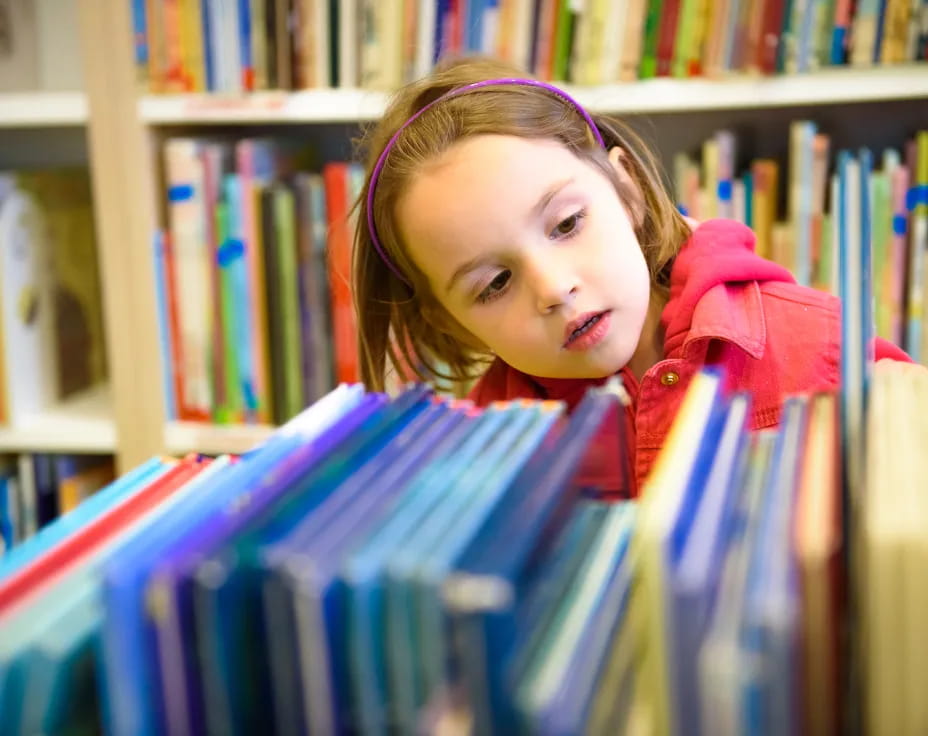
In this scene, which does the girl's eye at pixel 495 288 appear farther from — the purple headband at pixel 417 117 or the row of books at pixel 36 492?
the row of books at pixel 36 492

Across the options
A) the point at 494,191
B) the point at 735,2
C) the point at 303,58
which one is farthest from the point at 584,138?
the point at 303,58

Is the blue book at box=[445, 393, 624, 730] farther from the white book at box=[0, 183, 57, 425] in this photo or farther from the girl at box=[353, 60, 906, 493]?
the white book at box=[0, 183, 57, 425]

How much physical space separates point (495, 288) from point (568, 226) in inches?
3.4

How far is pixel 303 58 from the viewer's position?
1.34m

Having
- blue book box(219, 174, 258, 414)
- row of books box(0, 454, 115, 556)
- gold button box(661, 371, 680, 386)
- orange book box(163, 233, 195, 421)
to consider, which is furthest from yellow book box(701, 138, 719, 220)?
row of books box(0, 454, 115, 556)

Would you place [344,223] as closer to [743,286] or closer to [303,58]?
[303,58]

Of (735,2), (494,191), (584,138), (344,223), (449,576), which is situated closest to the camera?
(449,576)

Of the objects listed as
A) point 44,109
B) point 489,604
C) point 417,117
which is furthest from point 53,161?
point 489,604

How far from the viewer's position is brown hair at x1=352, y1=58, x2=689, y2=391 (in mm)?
886

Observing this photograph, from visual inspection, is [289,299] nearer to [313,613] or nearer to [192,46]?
[192,46]

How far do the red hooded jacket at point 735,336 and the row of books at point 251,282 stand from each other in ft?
1.87

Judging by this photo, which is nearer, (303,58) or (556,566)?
(556,566)

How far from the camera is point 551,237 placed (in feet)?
2.64

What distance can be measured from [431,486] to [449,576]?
8 cm
